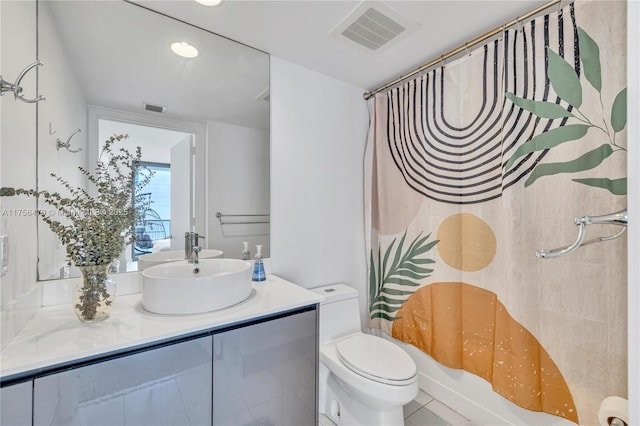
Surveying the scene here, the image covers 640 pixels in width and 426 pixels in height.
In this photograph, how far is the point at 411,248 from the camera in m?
1.91

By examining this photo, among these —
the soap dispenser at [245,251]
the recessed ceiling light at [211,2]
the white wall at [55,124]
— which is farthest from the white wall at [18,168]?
the soap dispenser at [245,251]

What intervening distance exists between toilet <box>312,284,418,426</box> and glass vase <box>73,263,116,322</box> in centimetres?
108

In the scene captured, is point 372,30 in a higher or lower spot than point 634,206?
higher

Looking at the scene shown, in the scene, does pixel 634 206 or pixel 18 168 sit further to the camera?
pixel 18 168

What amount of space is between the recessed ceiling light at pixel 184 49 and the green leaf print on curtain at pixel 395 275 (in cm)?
171

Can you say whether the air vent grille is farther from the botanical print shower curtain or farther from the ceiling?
the botanical print shower curtain

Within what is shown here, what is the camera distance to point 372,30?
1523 millimetres

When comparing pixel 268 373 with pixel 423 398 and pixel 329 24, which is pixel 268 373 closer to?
pixel 423 398

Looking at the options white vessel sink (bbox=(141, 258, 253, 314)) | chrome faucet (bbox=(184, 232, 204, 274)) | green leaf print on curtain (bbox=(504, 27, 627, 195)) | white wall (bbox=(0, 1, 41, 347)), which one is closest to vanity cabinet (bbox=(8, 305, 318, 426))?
white vessel sink (bbox=(141, 258, 253, 314))

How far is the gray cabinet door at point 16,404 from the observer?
73cm

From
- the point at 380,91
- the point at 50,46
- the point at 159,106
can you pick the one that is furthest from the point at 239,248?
the point at 380,91

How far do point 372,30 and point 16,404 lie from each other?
6.61ft

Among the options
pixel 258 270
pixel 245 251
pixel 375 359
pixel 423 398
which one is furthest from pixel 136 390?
pixel 423 398

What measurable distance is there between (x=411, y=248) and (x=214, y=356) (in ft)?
4.50
